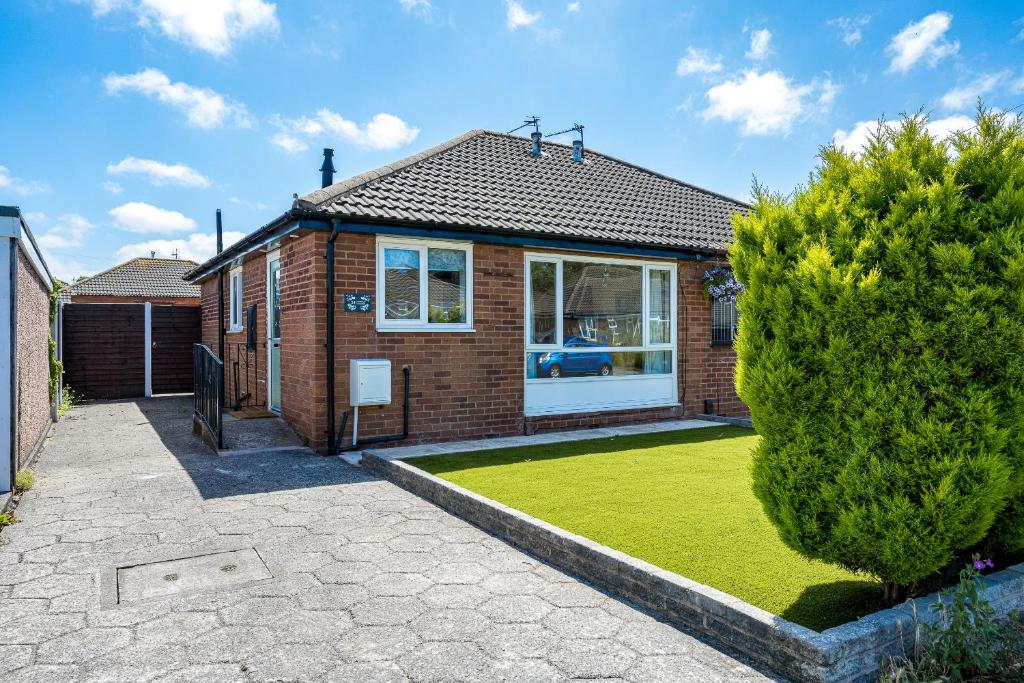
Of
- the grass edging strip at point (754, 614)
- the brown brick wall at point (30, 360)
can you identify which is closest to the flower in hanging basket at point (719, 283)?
the grass edging strip at point (754, 614)

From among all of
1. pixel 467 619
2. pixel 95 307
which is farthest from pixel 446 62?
pixel 95 307

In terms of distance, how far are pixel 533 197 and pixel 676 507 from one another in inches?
250

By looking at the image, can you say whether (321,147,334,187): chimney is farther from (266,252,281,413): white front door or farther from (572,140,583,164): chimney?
(572,140,583,164): chimney

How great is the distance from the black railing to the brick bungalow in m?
0.98

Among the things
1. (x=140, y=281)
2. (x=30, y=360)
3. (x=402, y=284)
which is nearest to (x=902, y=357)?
(x=402, y=284)

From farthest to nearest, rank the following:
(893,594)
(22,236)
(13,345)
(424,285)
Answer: (424,285) < (22,236) < (13,345) < (893,594)

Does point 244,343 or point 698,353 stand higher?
point 244,343

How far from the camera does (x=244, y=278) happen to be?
11945mm

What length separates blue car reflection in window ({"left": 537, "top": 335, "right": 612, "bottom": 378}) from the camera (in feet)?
30.6

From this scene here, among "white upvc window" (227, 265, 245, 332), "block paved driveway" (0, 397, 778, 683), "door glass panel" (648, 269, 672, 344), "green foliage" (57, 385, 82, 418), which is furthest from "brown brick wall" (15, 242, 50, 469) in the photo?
"door glass panel" (648, 269, 672, 344)

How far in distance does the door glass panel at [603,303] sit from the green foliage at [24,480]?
6.43 metres

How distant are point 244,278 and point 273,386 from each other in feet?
9.18

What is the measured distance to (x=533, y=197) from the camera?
1021 cm

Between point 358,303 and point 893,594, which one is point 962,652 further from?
point 358,303
